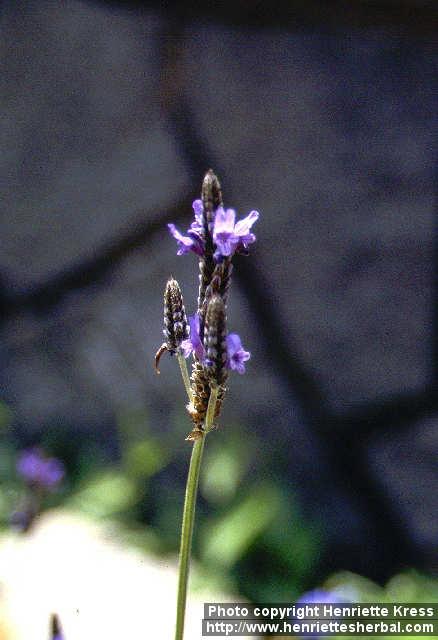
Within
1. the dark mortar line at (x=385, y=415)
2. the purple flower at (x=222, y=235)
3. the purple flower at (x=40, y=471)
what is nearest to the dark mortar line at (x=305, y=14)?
the dark mortar line at (x=385, y=415)

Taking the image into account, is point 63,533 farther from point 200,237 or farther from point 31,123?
point 200,237

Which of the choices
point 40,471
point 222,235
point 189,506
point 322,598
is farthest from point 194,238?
point 40,471

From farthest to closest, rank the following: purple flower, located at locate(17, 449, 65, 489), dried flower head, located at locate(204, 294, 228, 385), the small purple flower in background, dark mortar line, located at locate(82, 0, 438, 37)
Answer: purple flower, located at locate(17, 449, 65, 489) < dark mortar line, located at locate(82, 0, 438, 37) < the small purple flower in background < dried flower head, located at locate(204, 294, 228, 385)

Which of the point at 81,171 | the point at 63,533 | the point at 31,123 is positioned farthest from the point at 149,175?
the point at 63,533

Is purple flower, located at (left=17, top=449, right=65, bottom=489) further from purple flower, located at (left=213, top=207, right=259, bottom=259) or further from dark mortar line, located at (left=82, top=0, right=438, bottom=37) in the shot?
purple flower, located at (left=213, top=207, right=259, bottom=259)

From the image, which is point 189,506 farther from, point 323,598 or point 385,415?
point 385,415

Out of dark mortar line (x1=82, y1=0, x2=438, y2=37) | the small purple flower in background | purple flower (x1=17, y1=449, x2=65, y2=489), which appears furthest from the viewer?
purple flower (x1=17, y1=449, x2=65, y2=489)

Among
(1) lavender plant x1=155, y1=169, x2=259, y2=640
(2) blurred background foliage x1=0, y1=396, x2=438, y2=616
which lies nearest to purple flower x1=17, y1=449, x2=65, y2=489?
(2) blurred background foliage x1=0, y1=396, x2=438, y2=616
